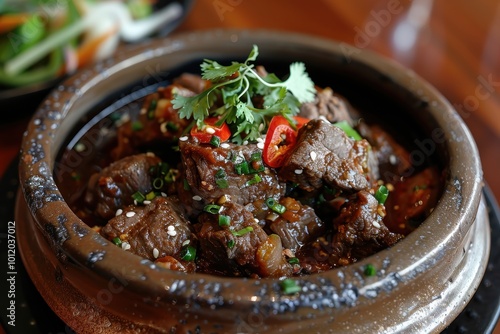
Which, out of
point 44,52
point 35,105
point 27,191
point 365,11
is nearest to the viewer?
point 27,191

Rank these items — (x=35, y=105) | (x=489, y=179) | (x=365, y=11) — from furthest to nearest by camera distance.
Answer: (x=365, y=11)
(x=35, y=105)
(x=489, y=179)

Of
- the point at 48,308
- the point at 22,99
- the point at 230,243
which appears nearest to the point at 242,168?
the point at 230,243

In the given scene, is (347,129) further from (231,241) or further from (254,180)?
(231,241)

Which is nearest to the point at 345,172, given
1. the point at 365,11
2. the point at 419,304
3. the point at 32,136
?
the point at 419,304

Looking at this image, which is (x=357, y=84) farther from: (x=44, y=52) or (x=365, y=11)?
(x=44, y=52)

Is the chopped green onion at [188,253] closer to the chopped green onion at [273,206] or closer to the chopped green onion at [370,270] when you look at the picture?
the chopped green onion at [273,206]

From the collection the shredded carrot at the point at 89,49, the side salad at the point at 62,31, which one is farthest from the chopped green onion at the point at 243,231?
the shredded carrot at the point at 89,49

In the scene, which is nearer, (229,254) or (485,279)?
(229,254)
